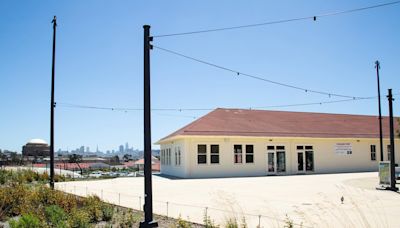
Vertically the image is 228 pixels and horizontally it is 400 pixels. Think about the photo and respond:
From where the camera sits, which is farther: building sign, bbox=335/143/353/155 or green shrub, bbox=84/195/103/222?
building sign, bbox=335/143/353/155

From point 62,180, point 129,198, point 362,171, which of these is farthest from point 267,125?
point 129,198

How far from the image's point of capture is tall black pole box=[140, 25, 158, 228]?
8344mm

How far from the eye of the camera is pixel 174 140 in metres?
29.9

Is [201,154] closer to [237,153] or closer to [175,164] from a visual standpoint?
[237,153]

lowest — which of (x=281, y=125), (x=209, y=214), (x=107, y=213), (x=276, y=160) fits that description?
(x=209, y=214)

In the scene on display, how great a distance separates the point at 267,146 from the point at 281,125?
345cm

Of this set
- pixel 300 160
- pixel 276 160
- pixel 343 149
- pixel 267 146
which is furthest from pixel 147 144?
pixel 343 149

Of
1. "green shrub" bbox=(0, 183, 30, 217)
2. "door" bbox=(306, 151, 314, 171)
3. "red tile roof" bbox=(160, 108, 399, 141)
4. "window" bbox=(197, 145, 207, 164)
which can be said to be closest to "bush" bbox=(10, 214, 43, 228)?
"green shrub" bbox=(0, 183, 30, 217)

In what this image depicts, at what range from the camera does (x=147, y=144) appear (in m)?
8.64

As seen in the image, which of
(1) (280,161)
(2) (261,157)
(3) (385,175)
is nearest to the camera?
(3) (385,175)

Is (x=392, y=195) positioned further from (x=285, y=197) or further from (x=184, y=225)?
(x=184, y=225)

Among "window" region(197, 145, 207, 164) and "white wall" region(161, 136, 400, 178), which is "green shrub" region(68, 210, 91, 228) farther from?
"window" region(197, 145, 207, 164)

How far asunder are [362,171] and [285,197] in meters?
20.5

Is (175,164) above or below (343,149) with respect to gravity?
below
